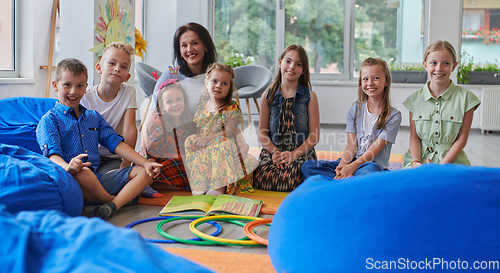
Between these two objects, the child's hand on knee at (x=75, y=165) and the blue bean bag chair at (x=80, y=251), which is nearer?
the blue bean bag chair at (x=80, y=251)

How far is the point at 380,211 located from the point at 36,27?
11.8ft

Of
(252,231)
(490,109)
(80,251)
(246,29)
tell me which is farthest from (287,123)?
(246,29)

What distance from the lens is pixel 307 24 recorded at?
621cm

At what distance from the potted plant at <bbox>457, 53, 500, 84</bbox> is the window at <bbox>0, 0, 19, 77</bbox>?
5229 mm

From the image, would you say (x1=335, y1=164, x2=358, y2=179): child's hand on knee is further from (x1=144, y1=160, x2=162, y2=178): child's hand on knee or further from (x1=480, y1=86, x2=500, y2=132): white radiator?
(x1=480, y1=86, x2=500, y2=132): white radiator

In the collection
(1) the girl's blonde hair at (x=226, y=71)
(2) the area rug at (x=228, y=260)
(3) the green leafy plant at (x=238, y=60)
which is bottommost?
(2) the area rug at (x=228, y=260)

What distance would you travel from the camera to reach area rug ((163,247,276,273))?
4.12 feet

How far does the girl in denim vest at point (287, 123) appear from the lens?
2332mm

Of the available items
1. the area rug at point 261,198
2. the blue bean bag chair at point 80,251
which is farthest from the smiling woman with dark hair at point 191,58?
the blue bean bag chair at point 80,251

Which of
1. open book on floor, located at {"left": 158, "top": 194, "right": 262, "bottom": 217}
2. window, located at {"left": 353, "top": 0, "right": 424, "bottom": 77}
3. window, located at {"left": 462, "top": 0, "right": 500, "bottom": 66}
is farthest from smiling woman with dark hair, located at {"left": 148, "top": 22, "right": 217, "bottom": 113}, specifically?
window, located at {"left": 462, "top": 0, "right": 500, "bottom": 66}

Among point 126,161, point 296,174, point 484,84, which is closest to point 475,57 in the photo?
point 484,84

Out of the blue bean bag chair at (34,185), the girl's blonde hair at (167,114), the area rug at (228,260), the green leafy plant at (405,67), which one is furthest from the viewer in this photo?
the green leafy plant at (405,67)

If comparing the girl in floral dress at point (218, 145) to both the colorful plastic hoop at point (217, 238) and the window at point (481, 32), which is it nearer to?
the colorful plastic hoop at point (217, 238)

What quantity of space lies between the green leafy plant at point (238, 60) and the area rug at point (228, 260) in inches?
181
